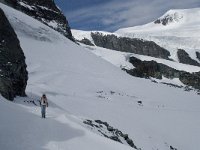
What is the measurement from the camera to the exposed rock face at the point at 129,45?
15479 cm

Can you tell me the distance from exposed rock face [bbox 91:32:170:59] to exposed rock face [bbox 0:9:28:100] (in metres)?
122

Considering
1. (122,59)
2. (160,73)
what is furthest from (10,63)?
(122,59)

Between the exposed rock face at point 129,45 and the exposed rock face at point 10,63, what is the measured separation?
400 feet

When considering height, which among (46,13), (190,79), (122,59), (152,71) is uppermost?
(46,13)

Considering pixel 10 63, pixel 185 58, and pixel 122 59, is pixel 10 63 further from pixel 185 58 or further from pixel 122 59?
pixel 185 58

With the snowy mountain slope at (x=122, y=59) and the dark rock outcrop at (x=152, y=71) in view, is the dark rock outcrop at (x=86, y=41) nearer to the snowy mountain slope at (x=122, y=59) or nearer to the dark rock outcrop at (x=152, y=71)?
the snowy mountain slope at (x=122, y=59)

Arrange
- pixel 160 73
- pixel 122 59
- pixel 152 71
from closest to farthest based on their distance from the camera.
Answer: pixel 160 73
pixel 152 71
pixel 122 59

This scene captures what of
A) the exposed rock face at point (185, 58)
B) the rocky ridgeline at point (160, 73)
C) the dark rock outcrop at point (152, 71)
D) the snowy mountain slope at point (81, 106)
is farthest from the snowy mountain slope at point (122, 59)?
the snowy mountain slope at point (81, 106)

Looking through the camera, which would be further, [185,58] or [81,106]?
[185,58]

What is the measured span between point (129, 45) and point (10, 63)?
131 meters

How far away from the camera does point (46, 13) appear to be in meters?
101

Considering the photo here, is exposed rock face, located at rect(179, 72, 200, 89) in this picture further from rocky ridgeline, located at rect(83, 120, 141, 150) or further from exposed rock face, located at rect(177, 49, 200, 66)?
rocky ridgeline, located at rect(83, 120, 141, 150)

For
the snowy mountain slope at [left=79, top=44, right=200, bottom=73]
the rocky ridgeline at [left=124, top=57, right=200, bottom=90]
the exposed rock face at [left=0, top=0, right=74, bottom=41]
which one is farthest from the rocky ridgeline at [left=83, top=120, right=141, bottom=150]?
the snowy mountain slope at [left=79, top=44, right=200, bottom=73]

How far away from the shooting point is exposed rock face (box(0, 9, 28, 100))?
98.2ft
